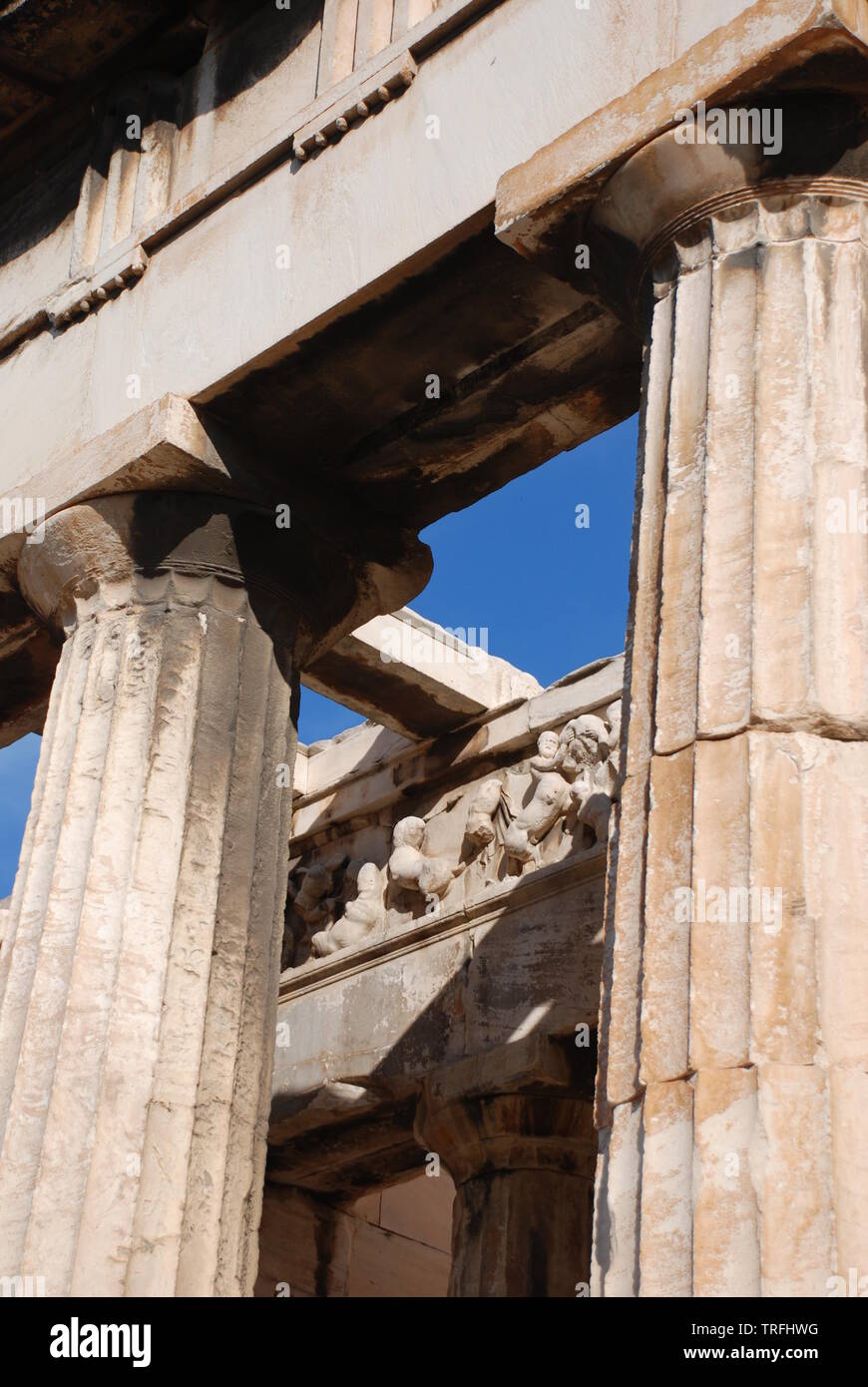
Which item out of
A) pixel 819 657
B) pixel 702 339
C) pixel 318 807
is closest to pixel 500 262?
pixel 702 339

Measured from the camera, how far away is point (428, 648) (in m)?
14.7

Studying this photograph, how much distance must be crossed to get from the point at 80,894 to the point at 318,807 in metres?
6.17

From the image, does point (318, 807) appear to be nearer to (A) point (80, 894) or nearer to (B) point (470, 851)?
(B) point (470, 851)

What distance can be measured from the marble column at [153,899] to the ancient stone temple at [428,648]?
0.07ft

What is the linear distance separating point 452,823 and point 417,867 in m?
0.43

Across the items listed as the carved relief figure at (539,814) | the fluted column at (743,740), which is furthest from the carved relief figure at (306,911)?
the fluted column at (743,740)

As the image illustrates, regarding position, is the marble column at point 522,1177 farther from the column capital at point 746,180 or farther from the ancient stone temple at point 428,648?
the column capital at point 746,180

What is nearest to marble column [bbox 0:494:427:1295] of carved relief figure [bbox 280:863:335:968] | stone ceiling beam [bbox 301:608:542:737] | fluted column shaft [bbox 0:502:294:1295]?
fluted column shaft [bbox 0:502:294:1295]

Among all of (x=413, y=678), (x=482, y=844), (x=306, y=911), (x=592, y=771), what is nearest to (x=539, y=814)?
(x=592, y=771)

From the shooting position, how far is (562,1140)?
13.0 meters

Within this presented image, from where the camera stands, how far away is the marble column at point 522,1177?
1281 centimetres

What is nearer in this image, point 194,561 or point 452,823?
point 194,561

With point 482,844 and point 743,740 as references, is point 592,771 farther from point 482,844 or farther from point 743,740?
point 743,740

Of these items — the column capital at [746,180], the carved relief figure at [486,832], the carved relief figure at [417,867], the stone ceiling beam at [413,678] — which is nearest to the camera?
the column capital at [746,180]
